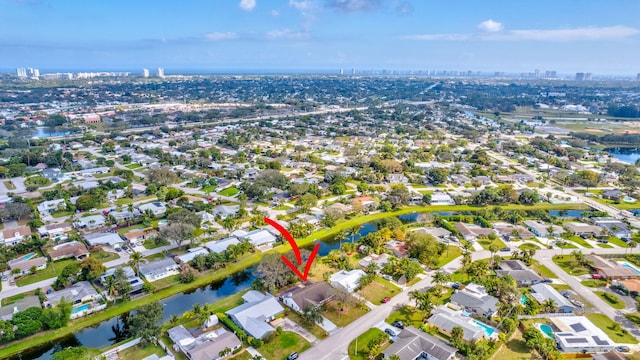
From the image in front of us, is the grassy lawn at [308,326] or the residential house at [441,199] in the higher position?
the residential house at [441,199]

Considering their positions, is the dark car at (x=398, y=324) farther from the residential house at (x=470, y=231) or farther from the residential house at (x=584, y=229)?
the residential house at (x=584, y=229)

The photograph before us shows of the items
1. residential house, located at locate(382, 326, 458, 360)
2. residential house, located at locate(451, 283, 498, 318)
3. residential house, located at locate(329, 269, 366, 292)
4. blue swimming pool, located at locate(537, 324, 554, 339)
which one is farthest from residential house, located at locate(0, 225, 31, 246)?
blue swimming pool, located at locate(537, 324, 554, 339)

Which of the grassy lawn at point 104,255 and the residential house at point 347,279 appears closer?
the residential house at point 347,279

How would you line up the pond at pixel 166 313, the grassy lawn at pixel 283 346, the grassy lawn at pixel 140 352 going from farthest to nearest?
the pond at pixel 166 313
the grassy lawn at pixel 283 346
the grassy lawn at pixel 140 352

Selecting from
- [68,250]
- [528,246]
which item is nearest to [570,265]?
[528,246]

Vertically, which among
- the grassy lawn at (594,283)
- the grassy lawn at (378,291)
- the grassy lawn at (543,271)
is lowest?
the grassy lawn at (378,291)

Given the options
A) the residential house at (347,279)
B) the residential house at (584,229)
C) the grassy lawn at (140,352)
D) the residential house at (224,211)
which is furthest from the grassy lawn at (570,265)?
the grassy lawn at (140,352)
